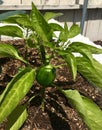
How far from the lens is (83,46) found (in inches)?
49.2

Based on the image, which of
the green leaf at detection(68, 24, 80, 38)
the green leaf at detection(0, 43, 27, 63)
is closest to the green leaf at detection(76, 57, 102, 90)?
the green leaf at detection(68, 24, 80, 38)

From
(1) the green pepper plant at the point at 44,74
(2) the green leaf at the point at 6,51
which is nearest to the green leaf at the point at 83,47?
(1) the green pepper plant at the point at 44,74

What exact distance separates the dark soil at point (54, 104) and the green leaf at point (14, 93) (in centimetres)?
27

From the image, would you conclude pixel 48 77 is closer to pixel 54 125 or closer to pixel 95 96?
pixel 54 125

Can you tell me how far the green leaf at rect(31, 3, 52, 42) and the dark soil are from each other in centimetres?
36

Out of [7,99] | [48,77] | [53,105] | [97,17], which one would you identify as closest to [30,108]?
[53,105]

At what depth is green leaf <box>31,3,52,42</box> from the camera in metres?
1.13

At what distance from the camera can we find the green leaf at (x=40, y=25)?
1132mm

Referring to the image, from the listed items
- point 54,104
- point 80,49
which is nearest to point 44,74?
point 80,49

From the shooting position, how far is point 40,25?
117 cm

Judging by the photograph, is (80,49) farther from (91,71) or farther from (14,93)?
(14,93)

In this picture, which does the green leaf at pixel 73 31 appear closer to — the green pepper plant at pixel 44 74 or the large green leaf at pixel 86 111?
the green pepper plant at pixel 44 74

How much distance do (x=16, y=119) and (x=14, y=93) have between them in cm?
17

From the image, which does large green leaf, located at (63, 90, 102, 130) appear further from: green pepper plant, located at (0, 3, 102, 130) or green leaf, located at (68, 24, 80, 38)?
green leaf, located at (68, 24, 80, 38)
